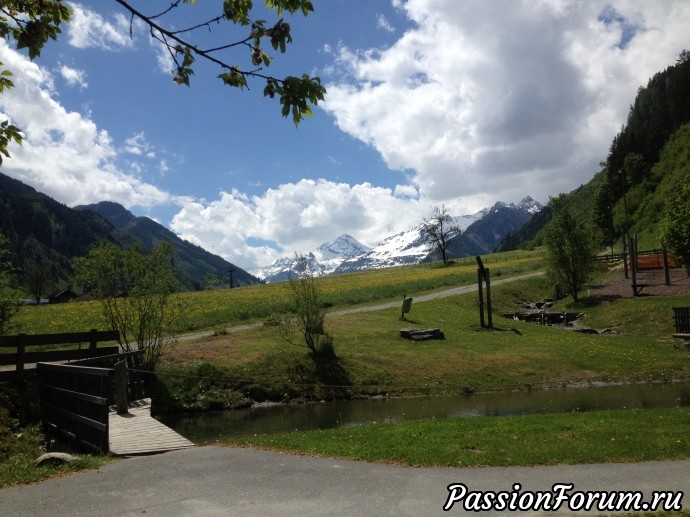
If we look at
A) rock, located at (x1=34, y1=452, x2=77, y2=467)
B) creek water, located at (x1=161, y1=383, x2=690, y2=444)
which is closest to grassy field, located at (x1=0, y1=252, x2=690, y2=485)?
rock, located at (x1=34, y1=452, x2=77, y2=467)

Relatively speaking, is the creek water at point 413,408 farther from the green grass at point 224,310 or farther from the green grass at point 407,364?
the green grass at point 224,310

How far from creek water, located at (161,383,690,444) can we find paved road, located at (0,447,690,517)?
8.65 m

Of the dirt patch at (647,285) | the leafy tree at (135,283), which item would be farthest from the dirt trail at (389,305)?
the dirt patch at (647,285)

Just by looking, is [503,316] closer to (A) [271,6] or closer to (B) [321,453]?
(B) [321,453]

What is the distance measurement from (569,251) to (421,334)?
2569cm

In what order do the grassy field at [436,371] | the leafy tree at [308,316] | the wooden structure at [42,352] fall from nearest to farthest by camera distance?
the grassy field at [436,371] < the wooden structure at [42,352] < the leafy tree at [308,316]

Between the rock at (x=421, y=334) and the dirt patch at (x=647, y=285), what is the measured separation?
23.2 metres

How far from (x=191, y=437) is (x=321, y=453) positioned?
9.27 metres

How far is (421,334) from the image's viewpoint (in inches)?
1499

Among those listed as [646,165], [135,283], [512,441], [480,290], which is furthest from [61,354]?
[646,165]

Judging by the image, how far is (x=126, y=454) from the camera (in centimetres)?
1362

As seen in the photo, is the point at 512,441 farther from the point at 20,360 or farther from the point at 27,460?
the point at 20,360

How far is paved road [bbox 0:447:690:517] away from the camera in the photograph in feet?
28.2

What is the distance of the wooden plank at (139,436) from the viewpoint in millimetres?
14055
